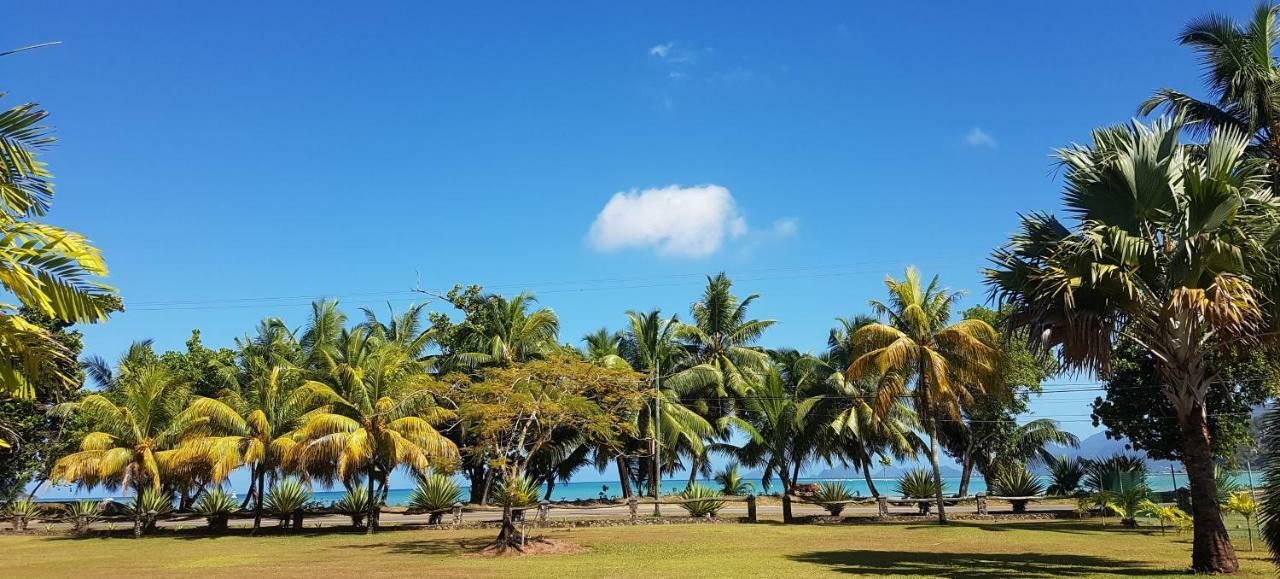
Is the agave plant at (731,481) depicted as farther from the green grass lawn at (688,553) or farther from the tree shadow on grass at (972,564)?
the tree shadow on grass at (972,564)

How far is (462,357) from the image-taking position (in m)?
35.8

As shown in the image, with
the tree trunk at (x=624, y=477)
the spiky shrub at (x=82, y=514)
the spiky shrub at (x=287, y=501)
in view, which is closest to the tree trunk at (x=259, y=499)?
the spiky shrub at (x=287, y=501)

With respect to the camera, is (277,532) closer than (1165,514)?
No

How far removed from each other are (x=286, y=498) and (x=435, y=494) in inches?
194

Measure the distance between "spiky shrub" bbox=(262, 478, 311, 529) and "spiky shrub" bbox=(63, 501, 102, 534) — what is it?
19.9ft

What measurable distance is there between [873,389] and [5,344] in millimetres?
31889

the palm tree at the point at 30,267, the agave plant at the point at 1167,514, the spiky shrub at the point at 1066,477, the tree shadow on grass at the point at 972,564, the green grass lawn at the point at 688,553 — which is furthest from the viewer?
the spiky shrub at the point at 1066,477

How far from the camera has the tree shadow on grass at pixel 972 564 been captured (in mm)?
13062

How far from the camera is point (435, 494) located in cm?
2908

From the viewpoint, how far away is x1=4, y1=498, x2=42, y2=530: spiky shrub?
29.3 meters

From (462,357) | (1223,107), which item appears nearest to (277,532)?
(462,357)

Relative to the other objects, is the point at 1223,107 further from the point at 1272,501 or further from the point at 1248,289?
the point at 1272,501

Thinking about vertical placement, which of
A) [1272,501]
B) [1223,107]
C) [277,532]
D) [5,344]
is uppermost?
[1223,107]

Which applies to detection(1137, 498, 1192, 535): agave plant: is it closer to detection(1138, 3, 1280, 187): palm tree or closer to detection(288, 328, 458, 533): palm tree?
detection(1138, 3, 1280, 187): palm tree
